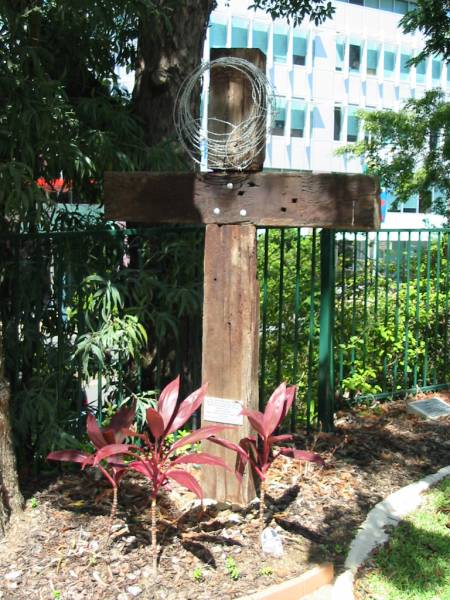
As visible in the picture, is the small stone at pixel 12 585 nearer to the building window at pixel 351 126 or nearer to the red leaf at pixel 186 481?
the red leaf at pixel 186 481

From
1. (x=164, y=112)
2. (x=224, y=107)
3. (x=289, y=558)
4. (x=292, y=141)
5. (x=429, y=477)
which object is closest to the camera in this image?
(x=289, y=558)

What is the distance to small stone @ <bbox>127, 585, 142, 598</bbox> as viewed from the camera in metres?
3.36

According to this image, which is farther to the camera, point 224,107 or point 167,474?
point 224,107

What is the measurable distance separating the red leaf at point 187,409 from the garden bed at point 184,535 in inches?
24.0

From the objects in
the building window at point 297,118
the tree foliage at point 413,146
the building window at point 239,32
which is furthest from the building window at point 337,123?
the tree foliage at point 413,146

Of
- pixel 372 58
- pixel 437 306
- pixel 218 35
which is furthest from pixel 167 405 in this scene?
pixel 372 58

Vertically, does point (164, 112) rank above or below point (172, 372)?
above

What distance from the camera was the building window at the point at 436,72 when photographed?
39250mm

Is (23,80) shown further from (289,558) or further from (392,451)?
(392,451)

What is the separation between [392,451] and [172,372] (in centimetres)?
179

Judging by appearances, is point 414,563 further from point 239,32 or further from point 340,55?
point 340,55

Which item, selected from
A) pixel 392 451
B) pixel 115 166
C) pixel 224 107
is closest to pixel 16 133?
pixel 115 166

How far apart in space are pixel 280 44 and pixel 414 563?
33839 millimetres

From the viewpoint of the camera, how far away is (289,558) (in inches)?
148
